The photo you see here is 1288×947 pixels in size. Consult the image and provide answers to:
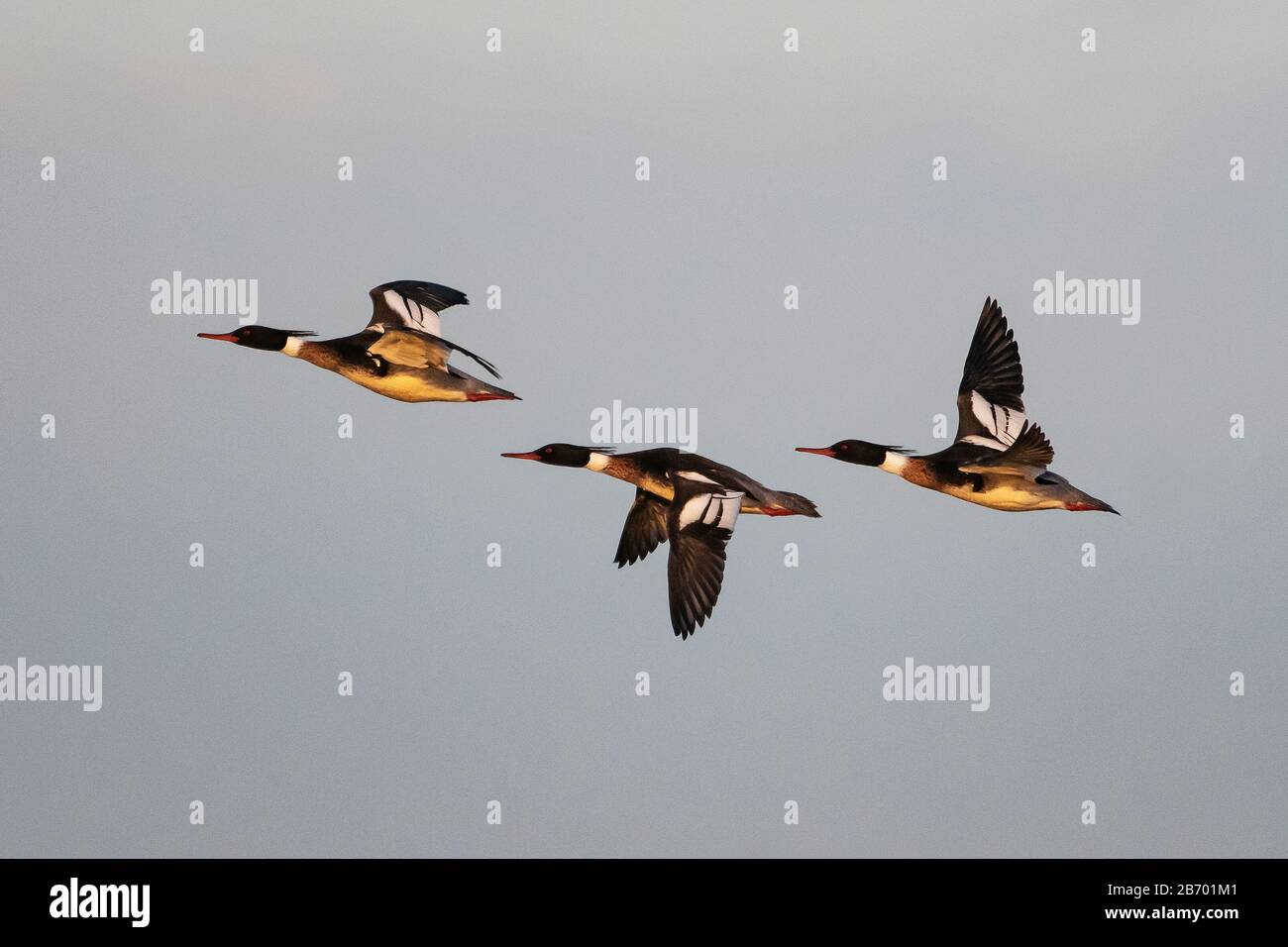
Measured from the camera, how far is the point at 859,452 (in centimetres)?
1545

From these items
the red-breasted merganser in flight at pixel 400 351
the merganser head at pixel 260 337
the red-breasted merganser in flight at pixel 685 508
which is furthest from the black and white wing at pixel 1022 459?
the merganser head at pixel 260 337

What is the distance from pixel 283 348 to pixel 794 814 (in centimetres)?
532

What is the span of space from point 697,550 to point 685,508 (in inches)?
14.2

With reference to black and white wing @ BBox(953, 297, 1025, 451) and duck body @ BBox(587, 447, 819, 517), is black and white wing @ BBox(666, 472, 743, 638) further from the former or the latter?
black and white wing @ BBox(953, 297, 1025, 451)

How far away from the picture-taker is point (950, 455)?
587 inches

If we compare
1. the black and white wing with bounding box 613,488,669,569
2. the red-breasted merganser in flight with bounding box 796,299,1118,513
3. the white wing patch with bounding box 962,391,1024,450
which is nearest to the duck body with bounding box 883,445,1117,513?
the red-breasted merganser in flight with bounding box 796,299,1118,513

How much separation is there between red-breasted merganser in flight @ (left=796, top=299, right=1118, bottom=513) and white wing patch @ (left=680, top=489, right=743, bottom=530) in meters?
1.30

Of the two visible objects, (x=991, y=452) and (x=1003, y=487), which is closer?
(x=1003, y=487)

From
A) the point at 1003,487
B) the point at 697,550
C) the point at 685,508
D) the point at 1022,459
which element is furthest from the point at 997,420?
the point at 697,550

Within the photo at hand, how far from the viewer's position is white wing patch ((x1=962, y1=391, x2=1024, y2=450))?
15.3 meters

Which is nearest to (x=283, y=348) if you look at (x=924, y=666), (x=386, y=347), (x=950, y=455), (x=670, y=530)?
(x=386, y=347)

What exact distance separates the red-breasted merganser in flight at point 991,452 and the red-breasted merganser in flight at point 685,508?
0.95 meters

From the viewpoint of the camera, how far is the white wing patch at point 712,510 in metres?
13.8

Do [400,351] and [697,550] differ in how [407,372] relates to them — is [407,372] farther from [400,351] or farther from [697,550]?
[697,550]
